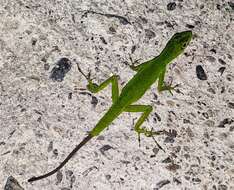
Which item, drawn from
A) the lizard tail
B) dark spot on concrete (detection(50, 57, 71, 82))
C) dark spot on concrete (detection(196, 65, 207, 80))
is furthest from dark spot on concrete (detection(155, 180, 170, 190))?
dark spot on concrete (detection(50, 57, 71, 82))

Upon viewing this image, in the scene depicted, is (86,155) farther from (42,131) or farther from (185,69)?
(185,69)

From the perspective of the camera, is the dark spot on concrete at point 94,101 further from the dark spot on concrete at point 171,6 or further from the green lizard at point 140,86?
the dark spot on concrete at point 171,6

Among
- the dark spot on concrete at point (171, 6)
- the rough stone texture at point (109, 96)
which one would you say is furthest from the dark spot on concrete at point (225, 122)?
the dark spot on concrete at point (171, 6)

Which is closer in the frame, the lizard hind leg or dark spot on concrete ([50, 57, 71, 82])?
→ the lizard hind leg

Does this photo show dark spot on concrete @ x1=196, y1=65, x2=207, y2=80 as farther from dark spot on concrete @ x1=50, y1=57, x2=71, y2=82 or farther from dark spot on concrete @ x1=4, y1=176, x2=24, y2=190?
dark spot on concrete @ x1=4, y1=176, x2=24, y2=190

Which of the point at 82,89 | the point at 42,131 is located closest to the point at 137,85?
the point at 82,89

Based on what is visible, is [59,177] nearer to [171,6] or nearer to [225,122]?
[225,122]

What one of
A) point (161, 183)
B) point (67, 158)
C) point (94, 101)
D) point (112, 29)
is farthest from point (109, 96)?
point (161, 183)
